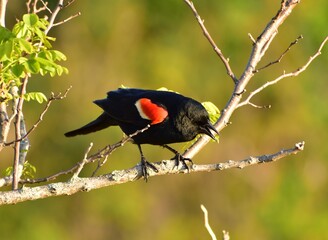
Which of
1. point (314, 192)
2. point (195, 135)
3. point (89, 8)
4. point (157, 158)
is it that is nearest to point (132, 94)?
point (195, 135)

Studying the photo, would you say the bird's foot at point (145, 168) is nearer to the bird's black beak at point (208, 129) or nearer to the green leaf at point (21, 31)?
the bird's black beak at point (208, 129)

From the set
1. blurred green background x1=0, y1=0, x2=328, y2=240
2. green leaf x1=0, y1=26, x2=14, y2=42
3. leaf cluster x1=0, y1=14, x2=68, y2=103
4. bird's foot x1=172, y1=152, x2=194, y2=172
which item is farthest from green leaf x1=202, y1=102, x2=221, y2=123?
blurred green background x1=0, y1=0, x2=328, y2=240

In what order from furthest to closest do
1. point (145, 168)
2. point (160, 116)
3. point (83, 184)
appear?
1. point (160, 116)
2. point (145, 168)
3. point (83, 184)

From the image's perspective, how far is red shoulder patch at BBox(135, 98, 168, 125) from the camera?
548cm

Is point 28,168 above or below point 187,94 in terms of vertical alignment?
below

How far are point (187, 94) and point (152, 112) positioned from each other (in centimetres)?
992

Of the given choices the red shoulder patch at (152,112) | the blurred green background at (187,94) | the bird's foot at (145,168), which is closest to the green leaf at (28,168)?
the bird's foot at (145,168)

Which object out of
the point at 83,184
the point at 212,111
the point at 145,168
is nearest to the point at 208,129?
the point at 212,111

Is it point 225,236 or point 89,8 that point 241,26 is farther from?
point 225,236

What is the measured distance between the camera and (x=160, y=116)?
5.48 m

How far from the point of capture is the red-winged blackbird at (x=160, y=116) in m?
5.41

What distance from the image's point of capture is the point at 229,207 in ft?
55.6

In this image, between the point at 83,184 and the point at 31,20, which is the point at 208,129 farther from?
the point at 31,20

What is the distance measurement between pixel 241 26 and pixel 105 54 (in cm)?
274
